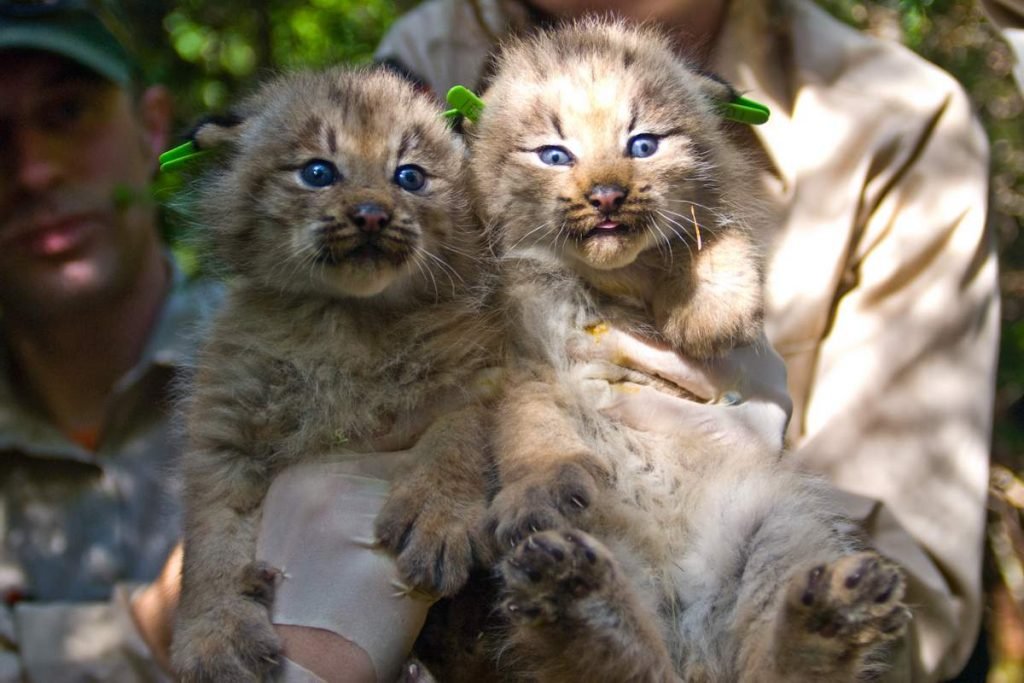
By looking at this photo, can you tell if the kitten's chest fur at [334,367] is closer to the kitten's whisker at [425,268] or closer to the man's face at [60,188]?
the kitten's whisker at [425,268]

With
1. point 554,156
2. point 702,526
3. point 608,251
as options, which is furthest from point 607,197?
point 702,526

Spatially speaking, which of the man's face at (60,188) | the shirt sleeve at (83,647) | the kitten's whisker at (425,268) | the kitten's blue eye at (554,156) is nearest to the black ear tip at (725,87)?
the kitten's blue eye at (554,156)

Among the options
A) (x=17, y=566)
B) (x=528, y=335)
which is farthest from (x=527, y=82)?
(x=17, y=566)

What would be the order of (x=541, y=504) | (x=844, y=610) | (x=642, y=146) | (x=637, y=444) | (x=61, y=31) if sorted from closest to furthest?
(x=844, y=610), (x=541, y=504), (x=637, y=444), (x=642, y=146), (x=61, y=31)

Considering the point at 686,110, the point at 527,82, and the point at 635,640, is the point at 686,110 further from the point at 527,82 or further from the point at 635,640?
the point at 635,640

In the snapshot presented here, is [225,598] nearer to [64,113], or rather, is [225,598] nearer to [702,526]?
[702,526]

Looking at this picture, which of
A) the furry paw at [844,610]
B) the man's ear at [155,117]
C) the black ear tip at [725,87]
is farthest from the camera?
the man's ear at [155,117]

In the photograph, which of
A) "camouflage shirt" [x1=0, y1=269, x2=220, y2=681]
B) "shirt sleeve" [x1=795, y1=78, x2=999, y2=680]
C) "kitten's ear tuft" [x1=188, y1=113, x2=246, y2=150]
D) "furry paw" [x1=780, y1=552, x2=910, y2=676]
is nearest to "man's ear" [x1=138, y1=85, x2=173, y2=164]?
"camouflage shirt" [x1=0, y1=269, x2=220, y2=681]
